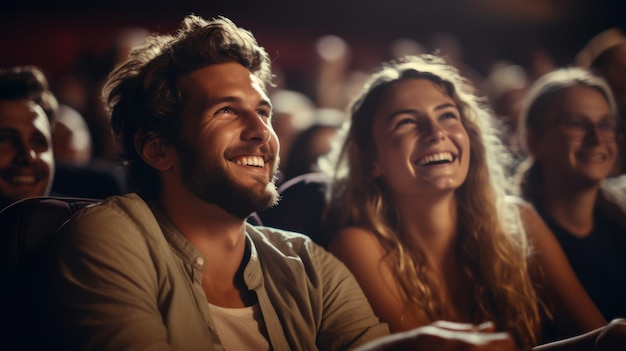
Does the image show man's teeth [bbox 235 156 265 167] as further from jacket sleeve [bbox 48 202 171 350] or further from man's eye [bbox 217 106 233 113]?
jacket sleeve [bbox 48 202 171 350]

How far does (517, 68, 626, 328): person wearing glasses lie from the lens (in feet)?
6.94

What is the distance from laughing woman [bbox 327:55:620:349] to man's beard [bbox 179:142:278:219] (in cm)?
46

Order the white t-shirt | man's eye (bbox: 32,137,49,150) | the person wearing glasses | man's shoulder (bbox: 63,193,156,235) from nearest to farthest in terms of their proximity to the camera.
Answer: man's shoulder (bbox: 63,193,156,235)
the white t-shirt
man's eye (bbox: 32,137,49,150)
the person wearing glasses

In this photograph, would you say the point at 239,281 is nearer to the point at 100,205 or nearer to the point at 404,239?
the point at 100,205

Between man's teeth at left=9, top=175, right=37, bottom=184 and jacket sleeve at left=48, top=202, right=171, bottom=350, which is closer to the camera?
jacket sleeve at left=48, top=202, right=171, bottom=350

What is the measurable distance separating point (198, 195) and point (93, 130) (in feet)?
6.11

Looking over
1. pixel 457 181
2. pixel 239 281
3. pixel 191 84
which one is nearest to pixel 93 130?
pixel 191 84

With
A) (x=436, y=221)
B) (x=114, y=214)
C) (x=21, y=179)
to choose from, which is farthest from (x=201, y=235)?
(x=436, y=221)

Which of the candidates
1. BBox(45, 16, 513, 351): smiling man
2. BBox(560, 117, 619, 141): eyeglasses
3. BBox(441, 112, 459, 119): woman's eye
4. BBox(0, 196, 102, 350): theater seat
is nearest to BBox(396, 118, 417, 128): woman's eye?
BBox(441, 112, 459, 119): woman's eye

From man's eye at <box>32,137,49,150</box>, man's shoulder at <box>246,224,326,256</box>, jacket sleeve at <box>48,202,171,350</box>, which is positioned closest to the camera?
jacket sleeve at <box>48,202,171,350</box>

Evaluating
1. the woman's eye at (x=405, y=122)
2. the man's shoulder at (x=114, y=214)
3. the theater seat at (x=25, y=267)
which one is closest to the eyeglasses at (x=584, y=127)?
the woman's eye at (x=405, y=122)

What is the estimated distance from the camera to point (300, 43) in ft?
16.4

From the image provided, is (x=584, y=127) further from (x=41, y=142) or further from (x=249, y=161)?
(x=41, y=142)

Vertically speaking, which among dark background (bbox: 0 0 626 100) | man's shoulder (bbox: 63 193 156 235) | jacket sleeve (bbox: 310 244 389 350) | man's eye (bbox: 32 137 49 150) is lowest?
jacket sleeve (bbox: 310 244 389 350)
